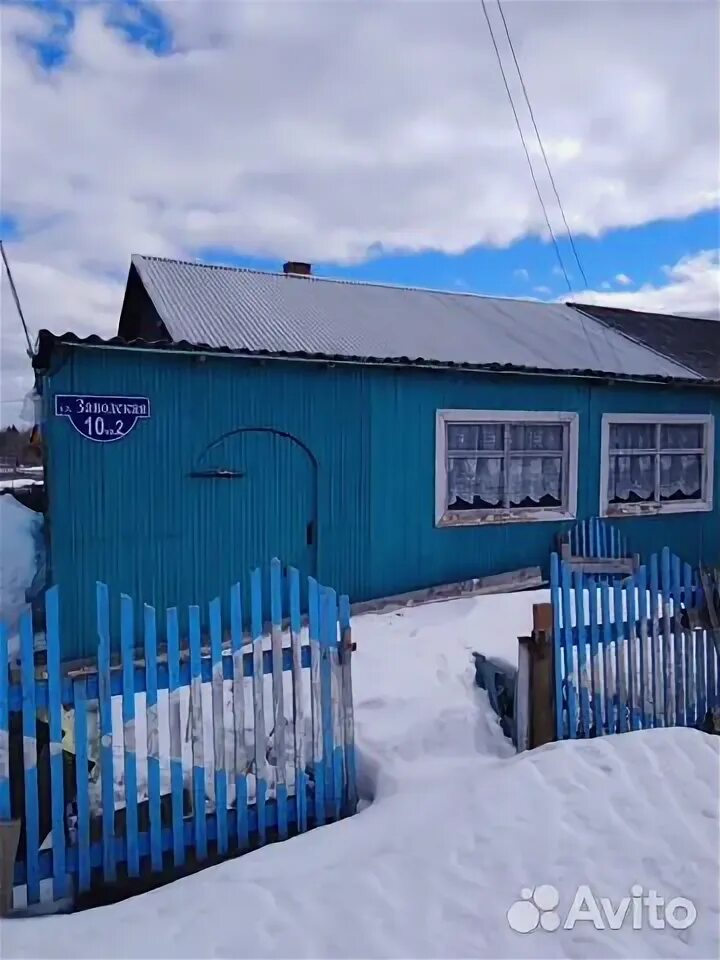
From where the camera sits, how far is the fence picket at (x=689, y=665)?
499cm

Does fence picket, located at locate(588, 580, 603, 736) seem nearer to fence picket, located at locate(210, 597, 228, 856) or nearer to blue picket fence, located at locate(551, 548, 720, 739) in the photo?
blue picket fence, located at locate(551, 548, 720, 739)

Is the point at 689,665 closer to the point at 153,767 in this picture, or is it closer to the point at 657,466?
the point at 153,767

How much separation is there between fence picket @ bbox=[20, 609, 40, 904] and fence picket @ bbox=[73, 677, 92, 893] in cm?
17

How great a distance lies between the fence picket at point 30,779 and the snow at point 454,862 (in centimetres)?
20

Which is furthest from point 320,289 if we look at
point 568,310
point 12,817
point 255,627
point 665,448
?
point 12,817

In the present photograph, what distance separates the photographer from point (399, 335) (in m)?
9.10

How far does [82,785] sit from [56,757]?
0.60ft

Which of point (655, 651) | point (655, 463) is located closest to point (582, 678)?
point (655, 651)

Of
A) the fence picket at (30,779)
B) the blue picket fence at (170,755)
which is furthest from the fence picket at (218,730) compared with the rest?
the fence picket at (30,779)

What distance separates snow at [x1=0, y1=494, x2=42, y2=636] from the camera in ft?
24.6

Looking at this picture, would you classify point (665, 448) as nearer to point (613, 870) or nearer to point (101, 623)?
point (613, 870)

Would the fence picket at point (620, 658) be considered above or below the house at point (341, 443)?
below

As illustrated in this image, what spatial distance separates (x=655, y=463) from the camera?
9594mm

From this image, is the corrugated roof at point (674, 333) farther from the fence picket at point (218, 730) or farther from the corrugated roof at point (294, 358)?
the fence picket at point (218, 730)
